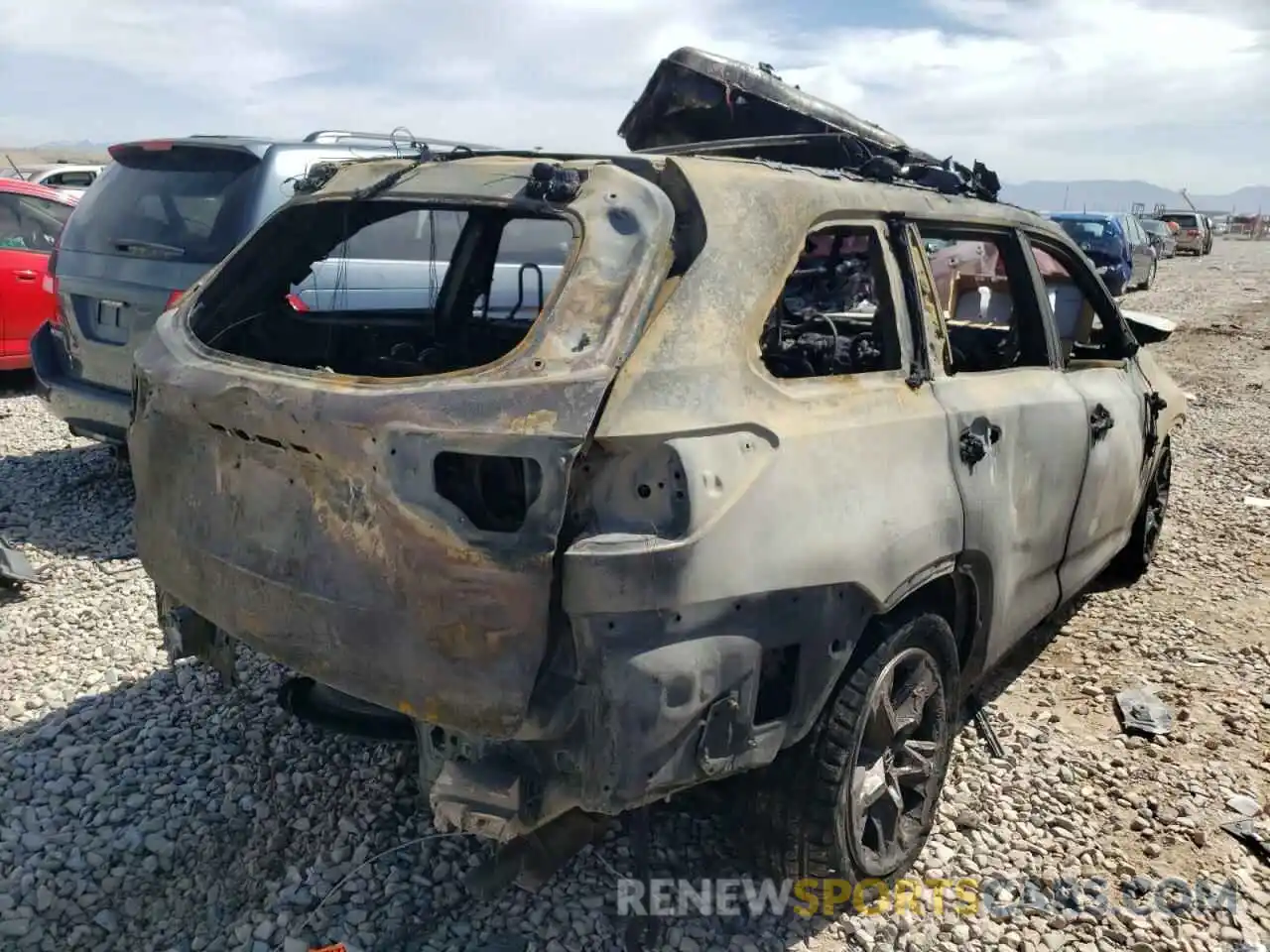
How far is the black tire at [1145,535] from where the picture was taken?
5141 millimetres

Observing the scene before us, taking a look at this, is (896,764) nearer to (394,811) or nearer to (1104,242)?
(394,811)

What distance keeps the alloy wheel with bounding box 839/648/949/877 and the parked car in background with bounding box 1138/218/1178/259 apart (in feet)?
100

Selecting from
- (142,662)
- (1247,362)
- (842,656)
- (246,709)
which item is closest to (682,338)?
(842,656)

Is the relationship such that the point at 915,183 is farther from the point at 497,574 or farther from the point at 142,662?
the point at 142,662

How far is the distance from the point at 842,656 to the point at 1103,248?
1819 cm

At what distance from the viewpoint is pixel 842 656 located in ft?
8.06

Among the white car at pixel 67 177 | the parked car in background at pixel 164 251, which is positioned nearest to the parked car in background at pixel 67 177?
the white car at pixel 67 177

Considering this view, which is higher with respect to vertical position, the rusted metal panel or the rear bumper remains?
the rusted metal panel

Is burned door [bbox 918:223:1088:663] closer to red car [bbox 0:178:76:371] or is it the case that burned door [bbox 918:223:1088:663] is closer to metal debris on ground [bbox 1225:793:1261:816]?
metal debris on ground [bbox 1225:793:1261:816]

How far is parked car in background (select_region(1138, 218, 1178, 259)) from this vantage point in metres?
31.1

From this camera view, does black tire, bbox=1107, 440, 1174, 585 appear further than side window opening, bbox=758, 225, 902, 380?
Yes

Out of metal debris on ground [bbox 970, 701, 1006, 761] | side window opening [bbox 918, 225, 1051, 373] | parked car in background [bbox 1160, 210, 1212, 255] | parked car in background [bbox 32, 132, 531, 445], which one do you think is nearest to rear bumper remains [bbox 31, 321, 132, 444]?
parked car in background [bbox 32, 132, 531, 445]

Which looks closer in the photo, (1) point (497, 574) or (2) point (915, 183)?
(1) point (497, 574)

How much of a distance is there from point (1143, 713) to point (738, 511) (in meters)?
2.60
